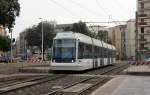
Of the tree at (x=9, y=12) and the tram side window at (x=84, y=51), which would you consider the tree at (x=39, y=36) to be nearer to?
the tree at (x=9, y=12)

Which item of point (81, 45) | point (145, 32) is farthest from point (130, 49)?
point (81, 45)

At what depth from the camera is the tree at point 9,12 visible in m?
49.1

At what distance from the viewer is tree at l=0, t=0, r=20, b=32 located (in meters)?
49.1

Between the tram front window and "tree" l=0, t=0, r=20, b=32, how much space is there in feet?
43.2

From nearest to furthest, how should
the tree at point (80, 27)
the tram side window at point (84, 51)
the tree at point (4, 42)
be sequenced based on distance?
the tram side window at point (84, 51)
the tree at point (4, 42)
the tree at point (80, 27)

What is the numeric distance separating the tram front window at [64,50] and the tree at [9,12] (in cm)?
1318

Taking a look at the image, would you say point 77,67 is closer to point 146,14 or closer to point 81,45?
point 81,45

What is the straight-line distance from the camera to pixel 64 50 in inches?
1475

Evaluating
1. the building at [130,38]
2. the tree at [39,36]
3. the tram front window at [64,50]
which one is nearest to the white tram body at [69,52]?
the tram front window at [64,50]

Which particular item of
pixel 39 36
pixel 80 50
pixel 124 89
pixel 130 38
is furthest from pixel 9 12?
pixel 130 38

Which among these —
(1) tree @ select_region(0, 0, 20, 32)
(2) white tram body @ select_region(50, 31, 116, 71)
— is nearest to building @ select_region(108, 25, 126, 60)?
(1) tree @ select_region(0, 0, 20, 32)

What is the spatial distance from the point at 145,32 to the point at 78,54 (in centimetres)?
8506

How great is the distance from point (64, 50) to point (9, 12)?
16.0 m

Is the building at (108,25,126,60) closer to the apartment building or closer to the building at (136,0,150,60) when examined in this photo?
the apartment building
